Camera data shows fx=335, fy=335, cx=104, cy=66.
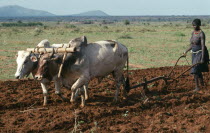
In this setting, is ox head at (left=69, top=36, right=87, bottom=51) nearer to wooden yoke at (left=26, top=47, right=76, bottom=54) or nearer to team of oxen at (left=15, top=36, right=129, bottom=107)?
team of oxen at (left=15, top=36, right=129, bottom=107)

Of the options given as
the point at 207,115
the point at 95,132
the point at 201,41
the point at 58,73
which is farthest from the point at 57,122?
the point at 201,41

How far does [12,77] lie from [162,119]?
24.1 feet

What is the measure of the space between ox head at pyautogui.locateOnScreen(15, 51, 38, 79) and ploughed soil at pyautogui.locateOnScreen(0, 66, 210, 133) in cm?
79

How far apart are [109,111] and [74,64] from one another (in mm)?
1296

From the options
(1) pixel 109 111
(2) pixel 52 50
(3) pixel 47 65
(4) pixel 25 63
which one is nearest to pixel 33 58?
(4) pixel 25 63

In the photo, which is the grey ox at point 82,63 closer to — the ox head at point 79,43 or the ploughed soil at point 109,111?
the ox head at point 79,43

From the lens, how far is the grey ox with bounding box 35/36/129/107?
24.4 ft

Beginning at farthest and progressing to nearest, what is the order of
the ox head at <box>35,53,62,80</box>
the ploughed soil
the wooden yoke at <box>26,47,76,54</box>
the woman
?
the woman, the ox head at <box>35,53,62,80</box>, the wooden yoke at <box>26,47,76,54</box>, the ploughed soil

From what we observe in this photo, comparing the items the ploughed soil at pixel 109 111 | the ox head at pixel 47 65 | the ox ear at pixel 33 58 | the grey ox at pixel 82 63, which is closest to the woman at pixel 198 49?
the ploughed soil at pixel 109 111

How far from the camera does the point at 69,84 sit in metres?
7.79

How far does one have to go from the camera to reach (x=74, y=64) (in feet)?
24.4

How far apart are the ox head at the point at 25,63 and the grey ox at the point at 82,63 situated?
186mm

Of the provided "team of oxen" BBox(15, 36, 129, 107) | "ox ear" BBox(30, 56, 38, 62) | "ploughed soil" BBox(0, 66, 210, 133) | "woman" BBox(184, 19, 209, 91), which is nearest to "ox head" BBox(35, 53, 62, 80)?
"team of oxen" BBox(15, 36, 129, 107)

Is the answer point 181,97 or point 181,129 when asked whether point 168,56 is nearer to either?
point 181,97
